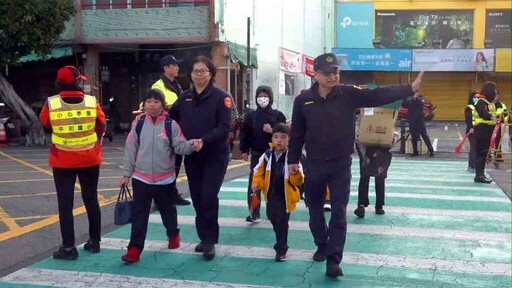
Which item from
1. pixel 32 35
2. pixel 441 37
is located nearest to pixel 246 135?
pixel 32 35

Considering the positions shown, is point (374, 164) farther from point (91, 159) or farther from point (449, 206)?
point (91, 159)

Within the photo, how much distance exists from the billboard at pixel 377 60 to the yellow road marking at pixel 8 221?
27.7m

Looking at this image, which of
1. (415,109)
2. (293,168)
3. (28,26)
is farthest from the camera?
(28,26)

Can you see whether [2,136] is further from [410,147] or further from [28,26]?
[410,147]

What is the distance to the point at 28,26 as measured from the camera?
17969 millimetres

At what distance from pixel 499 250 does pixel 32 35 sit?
15325 mm

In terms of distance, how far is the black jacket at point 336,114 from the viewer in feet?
18.2

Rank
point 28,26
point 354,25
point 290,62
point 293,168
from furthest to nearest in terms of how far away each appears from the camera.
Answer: point 354,25
point 290,62
point 28,26
point 293,168

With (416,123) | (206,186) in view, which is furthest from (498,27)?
(206,186)

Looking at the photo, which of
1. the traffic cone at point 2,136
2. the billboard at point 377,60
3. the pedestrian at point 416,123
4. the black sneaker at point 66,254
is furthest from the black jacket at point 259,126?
the billboard at point 377,60

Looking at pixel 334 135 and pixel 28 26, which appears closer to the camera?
pixel 334 135

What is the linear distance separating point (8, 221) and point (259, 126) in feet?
11.2

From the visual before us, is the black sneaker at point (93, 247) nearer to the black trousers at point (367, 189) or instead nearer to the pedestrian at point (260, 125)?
the pedestrian at point (260, 125)

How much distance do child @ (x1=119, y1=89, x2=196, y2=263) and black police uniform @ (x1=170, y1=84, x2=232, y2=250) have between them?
175mm
